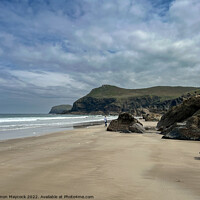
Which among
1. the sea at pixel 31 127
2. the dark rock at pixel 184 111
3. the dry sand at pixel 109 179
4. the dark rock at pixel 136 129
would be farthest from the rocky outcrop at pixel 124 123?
the dry sand at pixel 109 179

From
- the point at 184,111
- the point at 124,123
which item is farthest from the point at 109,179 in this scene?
the point at 124,123

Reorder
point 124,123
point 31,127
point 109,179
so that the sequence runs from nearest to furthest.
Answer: point 109,179 → point 124,123 → point 31,127

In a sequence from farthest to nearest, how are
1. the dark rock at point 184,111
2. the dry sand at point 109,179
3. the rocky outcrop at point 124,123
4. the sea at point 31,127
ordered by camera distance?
the rocky outcrop at point 124,123, the sea at point 31,127, the dark rock at point 184,111, the dry sand at point 109,179

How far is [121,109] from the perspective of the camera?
611 feet

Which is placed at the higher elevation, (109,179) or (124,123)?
(124,123)

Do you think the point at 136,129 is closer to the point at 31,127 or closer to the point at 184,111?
the point at 184,111

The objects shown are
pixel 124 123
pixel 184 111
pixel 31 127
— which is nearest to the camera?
pixel 184 111

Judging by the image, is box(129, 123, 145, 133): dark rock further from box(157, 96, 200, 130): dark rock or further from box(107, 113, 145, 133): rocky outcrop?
box(157, 96, 200, 130): dark rock

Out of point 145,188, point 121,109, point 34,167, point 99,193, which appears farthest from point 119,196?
point 121,109

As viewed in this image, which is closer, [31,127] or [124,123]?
[124,123]

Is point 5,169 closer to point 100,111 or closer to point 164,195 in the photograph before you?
point 164,195

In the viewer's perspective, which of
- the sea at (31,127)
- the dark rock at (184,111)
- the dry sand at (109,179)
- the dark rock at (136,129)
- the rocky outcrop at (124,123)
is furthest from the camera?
the rocky outcrop at (124,123)

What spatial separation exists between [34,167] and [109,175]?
225 centimetres

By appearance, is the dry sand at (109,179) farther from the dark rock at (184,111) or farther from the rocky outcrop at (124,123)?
the rocky outcrop at (124,123)
